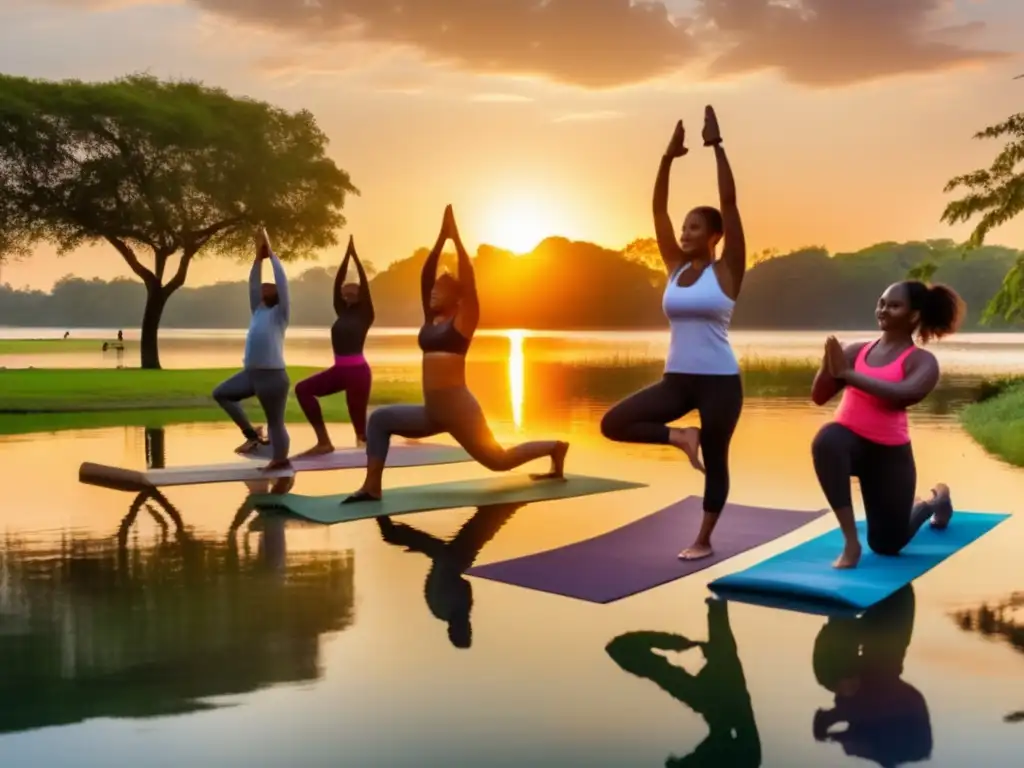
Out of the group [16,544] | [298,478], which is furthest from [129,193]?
[16,544]

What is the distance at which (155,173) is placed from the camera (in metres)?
32.2

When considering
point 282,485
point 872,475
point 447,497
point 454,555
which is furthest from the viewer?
point 282,485

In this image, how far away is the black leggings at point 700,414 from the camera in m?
6.32

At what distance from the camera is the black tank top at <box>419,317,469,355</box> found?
27.9 ft

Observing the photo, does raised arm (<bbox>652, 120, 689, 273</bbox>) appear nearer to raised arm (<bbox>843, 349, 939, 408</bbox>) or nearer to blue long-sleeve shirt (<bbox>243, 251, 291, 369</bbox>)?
raised arm (<bbox>843, 349, 939, 408</bbox>)

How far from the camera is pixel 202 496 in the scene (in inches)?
368

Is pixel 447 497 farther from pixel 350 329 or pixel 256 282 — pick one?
pixel 350 329

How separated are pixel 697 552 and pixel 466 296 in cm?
311

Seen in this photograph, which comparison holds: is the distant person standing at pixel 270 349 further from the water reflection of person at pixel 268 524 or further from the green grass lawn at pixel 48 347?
the green grass lawn at pixel 48 347

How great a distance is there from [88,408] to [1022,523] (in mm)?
16039

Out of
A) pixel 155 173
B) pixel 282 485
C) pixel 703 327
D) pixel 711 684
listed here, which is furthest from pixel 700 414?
pixel 155 173

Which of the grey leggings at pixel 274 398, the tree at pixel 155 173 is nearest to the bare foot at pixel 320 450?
the grey leggings at pixel 274 398

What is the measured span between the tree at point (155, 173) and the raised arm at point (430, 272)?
25438 mm

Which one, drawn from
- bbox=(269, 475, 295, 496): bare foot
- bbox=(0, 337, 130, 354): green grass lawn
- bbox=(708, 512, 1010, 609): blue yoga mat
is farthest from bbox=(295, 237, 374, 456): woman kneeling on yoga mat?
bbox=(0, 337, 130, 354): green grass lawn
